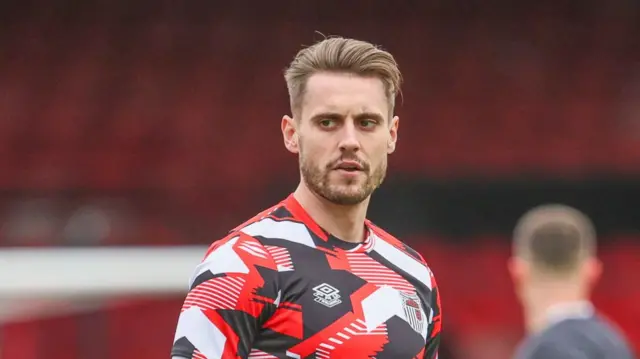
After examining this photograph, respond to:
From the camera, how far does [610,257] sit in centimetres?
815

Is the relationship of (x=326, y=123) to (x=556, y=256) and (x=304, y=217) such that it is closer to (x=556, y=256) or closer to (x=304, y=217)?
(x=304, y=217)

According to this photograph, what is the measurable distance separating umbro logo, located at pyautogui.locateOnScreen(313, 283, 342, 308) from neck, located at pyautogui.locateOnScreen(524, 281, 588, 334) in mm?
705

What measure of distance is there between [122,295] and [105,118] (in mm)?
5967

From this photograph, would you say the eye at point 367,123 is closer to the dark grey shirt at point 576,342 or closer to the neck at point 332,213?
the neck at point 332,213

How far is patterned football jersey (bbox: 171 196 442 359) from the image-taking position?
2.16 metres

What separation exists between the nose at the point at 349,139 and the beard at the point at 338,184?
0.08ft

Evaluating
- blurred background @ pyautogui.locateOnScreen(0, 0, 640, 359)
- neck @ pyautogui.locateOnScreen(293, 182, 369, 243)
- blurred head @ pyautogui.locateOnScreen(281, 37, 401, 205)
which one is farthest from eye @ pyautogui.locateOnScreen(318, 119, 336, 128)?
blurred background @ pyautogui.locateOnScreen(0, 0, 640, 359)

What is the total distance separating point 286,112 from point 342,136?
284 inches

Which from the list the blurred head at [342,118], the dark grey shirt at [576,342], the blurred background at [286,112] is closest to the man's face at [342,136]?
the blurred head at [342,118]

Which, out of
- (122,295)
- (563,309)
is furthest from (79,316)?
(563,309)

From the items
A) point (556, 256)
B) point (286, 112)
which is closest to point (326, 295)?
point (556, 256)

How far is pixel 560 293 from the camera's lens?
9.25ft

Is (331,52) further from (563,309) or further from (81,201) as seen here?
(81,201)

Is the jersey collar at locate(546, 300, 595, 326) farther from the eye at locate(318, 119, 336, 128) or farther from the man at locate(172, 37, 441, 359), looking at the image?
the eye at locate(318, 119, 336, 128)
